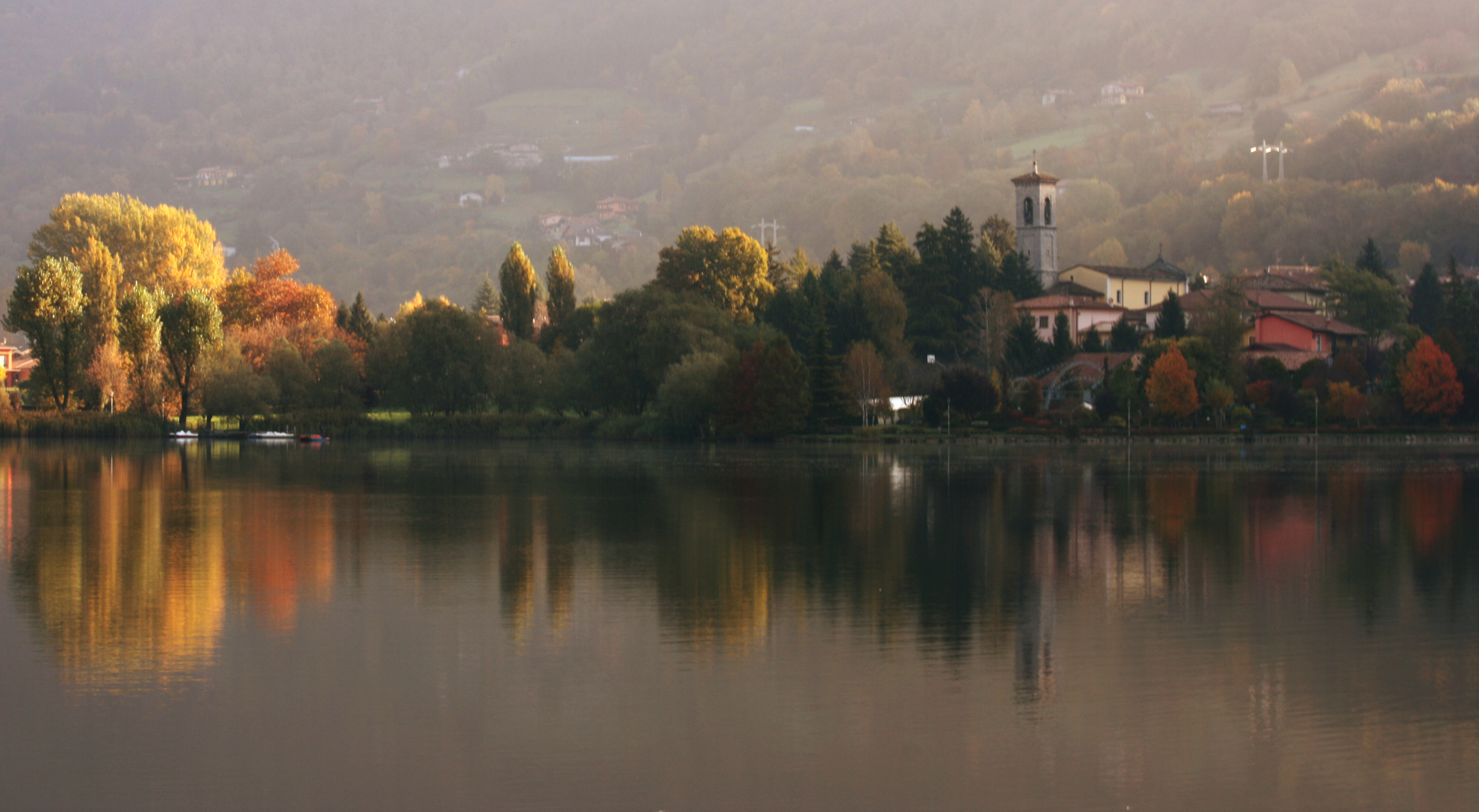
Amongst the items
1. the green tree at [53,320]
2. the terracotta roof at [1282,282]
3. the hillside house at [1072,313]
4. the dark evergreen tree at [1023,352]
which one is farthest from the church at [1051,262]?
the green tree at [53,320]

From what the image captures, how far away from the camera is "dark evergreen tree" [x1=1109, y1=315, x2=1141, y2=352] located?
95.8m

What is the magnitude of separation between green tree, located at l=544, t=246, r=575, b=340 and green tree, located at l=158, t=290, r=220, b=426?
30788mm

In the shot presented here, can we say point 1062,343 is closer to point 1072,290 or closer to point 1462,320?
point 1072,290

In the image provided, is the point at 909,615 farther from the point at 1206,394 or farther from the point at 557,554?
the point at 1206,394

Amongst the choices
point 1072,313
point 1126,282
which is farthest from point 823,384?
point 1126,282

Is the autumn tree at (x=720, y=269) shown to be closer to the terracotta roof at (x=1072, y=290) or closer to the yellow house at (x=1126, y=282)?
the terracotta roof at (x=1072, y=290)

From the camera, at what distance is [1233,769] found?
10883mm

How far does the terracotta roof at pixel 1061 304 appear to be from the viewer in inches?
4232

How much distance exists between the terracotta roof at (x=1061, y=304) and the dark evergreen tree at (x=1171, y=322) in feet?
40.7

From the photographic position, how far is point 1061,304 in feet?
353

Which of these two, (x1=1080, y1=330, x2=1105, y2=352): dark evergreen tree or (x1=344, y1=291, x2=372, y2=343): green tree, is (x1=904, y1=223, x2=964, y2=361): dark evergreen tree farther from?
(x1=344, y1=291, x2=372, y2=343): green tree

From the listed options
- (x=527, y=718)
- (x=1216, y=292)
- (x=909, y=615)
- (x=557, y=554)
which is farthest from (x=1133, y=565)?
(x=1216, y=292)

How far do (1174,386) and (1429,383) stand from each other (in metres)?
15.5

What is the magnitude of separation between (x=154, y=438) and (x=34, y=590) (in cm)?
6520
